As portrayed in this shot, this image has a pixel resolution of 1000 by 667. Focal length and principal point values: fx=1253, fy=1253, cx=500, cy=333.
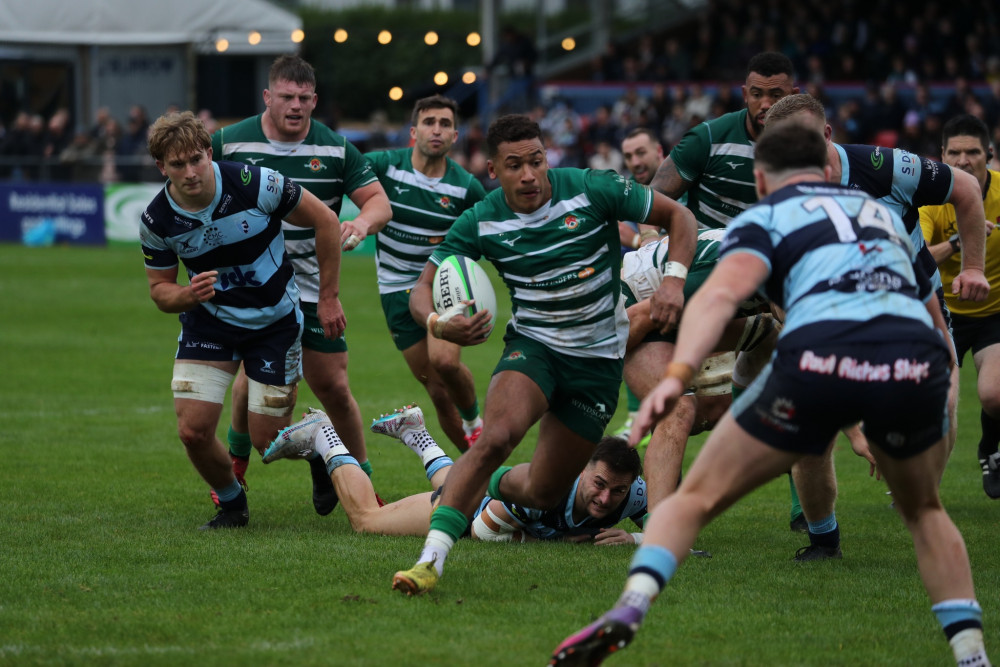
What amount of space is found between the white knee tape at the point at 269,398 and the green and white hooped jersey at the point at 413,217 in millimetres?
2251

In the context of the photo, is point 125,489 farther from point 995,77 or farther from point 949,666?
point 995,77

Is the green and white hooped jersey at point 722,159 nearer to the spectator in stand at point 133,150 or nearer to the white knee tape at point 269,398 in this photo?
the white knee tape at point 269,398

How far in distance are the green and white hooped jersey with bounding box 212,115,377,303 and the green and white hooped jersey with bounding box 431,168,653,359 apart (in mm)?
1953

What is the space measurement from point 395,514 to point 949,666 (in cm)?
311

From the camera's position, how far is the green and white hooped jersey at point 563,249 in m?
6.09

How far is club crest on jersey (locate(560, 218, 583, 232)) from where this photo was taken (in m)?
6.09

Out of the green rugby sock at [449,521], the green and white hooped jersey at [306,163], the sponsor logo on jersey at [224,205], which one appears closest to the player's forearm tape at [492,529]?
the green rugby sock at [449,521]

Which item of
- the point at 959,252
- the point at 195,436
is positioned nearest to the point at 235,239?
the point at 195,436

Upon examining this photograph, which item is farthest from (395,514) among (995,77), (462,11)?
(462,11)

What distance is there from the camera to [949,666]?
467 centimetres

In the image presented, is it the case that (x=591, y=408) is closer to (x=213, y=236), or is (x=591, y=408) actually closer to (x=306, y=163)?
(x=213, y=236)

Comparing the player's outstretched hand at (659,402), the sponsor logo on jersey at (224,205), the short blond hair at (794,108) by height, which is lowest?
the player's outstretched hand at (659,402)

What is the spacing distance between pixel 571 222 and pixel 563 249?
0.45ft

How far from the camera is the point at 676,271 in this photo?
19.7ft
